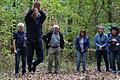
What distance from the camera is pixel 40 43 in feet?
42.4

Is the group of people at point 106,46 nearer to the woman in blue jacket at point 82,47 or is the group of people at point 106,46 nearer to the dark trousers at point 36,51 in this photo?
the woman in blue jacket at point 82,47

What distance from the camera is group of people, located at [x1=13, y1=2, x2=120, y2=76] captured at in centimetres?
1284

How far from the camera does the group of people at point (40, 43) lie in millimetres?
12836

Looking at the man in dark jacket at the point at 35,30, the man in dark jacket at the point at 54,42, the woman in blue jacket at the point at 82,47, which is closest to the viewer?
the man in dark jacket at the point at 35,30

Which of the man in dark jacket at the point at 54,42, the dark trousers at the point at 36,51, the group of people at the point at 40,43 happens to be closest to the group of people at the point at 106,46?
the group of people at the point at 40,43

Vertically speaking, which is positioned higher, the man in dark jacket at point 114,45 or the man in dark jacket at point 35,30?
the man in dark jacket at point 35,30

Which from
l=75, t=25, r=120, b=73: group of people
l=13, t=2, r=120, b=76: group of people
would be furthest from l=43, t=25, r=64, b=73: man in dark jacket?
l=75, t=25, r=120, b=73: group of people

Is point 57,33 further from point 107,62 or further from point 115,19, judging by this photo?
point 115,19

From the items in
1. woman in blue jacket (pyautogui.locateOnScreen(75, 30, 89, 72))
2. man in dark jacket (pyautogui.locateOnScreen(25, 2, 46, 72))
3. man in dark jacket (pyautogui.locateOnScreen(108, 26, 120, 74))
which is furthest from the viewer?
woman in blue jacket (pyautogui.locateOnScreen(75, 30, 89, 72))

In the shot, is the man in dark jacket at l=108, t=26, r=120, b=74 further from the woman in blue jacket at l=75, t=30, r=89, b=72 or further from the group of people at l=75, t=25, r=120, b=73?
the woman in blue jacket at l=75, t=30, r=89, b=72

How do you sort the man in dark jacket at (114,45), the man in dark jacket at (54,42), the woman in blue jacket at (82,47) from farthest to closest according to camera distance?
the woman in blue jacket at (82,47) → the man in dark jacket at (114,45) → the man in dark jacket at (54,42)

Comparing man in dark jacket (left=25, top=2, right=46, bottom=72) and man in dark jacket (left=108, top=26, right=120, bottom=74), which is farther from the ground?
man in dark jacket (left=25, top=2, right=46, bottom=72)

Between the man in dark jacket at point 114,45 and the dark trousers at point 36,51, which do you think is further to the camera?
the man in dark jacket at point 114,45

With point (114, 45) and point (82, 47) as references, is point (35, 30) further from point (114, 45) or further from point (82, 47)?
point (114, 45)
